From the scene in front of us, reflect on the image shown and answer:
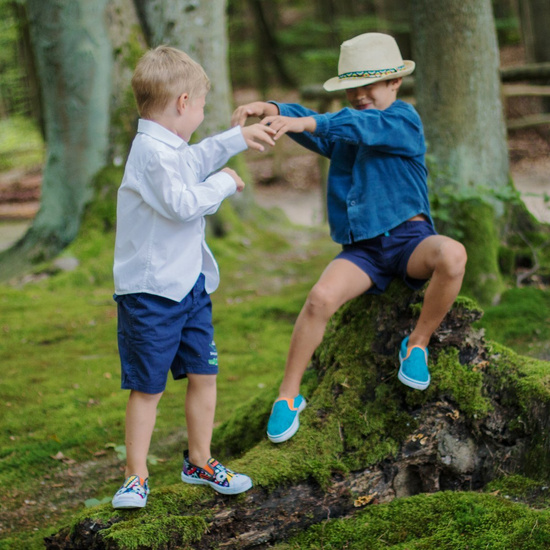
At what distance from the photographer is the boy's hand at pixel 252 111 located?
2.99 m

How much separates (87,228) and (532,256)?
16.2 ft

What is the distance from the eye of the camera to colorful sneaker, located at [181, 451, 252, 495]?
8.66 ft

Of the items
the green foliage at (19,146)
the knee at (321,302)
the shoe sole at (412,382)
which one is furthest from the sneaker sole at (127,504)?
the green foliage at (19,146)

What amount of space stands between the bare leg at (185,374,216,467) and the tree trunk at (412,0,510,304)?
3.13 m

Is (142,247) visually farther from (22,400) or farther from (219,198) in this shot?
(22,400)

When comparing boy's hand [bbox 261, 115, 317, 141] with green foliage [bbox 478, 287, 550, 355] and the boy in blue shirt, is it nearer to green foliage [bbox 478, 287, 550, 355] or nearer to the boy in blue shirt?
the boy in blue shirt

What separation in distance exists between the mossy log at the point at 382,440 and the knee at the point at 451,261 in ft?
0.82

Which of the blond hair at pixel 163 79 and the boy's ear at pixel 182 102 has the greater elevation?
the blond hair at pixel 163 79

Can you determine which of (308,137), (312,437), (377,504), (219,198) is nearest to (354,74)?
(308,137)

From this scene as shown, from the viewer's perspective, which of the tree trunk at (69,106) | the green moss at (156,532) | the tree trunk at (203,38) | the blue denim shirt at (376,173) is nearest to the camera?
the green moss at (156,532)

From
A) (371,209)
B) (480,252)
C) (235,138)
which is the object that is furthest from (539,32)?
(235,138)

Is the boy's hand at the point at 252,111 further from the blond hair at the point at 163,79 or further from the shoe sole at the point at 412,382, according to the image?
the shoe sole at the point at 412,382

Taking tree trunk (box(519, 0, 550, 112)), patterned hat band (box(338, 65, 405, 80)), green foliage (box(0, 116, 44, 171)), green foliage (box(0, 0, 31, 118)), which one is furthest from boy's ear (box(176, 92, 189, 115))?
green foliage (box(0, 0, 31, 118))

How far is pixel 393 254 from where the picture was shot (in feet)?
10.4
